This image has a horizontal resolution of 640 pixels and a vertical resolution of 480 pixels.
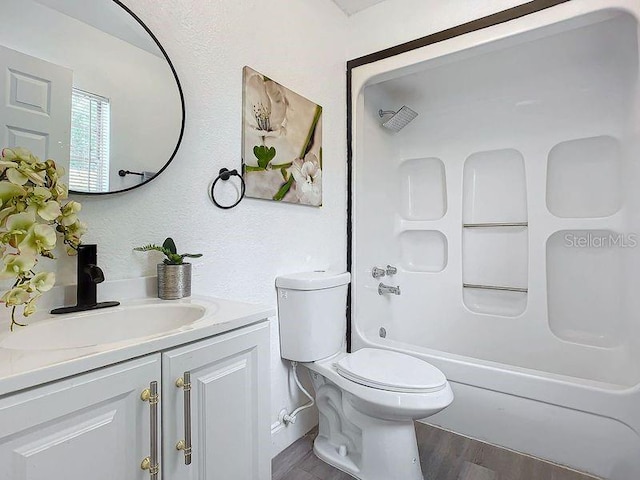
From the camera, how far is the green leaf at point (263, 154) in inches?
58.2

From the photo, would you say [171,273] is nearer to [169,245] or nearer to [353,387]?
[169,245]

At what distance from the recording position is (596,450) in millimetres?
1460

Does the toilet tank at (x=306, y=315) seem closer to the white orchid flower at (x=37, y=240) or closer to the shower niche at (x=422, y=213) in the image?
the white orchid flower at (x=37, y=240)

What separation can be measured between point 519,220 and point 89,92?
2.35 m

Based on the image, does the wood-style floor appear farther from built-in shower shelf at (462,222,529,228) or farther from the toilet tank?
built-in shower shelf at (462,222,529,228)

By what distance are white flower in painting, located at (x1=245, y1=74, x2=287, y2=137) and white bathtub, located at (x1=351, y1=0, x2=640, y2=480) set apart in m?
0.62

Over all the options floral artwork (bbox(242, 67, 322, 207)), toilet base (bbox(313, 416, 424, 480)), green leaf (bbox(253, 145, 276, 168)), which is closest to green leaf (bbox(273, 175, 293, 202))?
floral artwork (bbox(242, 67, 322, 207))

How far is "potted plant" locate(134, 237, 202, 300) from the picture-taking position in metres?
1.08

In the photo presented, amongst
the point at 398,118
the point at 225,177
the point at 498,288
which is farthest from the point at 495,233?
the point at 225,177

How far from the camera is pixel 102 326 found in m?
0.92

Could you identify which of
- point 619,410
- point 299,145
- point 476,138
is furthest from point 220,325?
point 476,138

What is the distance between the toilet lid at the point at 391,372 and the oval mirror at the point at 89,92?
108cm

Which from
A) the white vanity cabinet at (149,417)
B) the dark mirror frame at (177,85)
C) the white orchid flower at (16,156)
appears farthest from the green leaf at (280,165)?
the white orchid flower at (16,156)

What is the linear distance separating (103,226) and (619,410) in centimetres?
204
